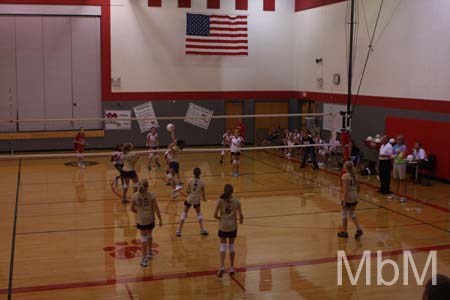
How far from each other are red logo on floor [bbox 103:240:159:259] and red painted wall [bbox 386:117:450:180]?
12.1 meters

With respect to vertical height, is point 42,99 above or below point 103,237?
above

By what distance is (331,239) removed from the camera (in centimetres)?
1324

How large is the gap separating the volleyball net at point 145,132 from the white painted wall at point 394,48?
263 cm

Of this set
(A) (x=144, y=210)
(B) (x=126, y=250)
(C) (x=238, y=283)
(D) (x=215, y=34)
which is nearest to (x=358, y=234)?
(C) (x=238, y=283)

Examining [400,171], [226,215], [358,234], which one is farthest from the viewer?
[400,171]

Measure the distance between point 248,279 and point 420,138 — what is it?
13.0 meters

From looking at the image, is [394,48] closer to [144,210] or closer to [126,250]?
→ [126,250]

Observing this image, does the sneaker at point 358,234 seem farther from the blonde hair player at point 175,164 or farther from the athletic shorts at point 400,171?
the blonde hair player at point 175,164

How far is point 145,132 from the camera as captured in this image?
2886 cm

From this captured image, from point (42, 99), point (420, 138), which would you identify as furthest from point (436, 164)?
point (42, 99)

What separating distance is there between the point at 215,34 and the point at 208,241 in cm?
1811

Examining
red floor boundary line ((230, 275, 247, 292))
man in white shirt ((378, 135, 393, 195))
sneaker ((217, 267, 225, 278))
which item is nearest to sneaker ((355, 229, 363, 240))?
red floor boundary line ((230, 275, 247, 292))

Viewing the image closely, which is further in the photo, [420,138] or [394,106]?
[394,106]

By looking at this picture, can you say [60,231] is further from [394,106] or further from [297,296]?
[394,106]
